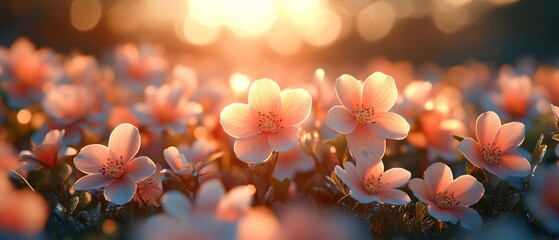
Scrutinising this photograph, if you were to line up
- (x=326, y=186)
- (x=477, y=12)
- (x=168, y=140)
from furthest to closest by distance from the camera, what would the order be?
(x=477, y=12), (x=168, y=140), (x=326, y=186)

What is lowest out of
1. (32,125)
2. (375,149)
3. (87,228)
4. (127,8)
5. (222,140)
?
(127,8)

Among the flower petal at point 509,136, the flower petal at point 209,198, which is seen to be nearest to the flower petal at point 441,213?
the flower petal at point 509,136

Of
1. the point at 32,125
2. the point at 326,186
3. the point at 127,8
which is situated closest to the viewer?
the point at 326,186

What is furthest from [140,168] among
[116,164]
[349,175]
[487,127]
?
[487,127]

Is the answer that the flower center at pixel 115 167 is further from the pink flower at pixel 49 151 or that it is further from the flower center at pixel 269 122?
the flower center at pixel 269 122

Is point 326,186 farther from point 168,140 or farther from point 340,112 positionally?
point 168,140

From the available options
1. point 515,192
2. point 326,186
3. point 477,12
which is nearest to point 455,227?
point 515,192

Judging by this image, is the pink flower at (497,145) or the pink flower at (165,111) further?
the pink flower at (165,111)
